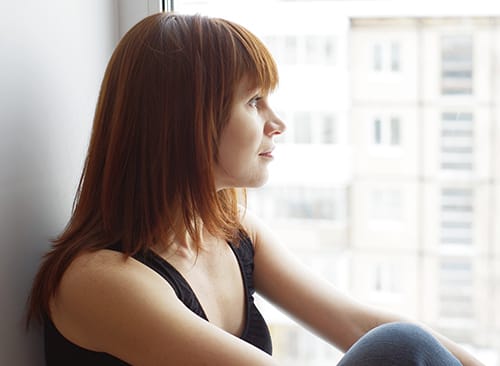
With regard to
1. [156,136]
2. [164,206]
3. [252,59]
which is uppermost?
[252,59]

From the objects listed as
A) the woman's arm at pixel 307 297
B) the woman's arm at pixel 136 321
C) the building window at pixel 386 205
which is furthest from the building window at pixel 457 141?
the woman's arm at pixel 136 321

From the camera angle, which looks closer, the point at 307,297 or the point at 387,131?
the point at 307,297

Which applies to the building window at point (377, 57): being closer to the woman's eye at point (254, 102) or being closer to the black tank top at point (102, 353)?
the woman's eye at point (254, 102)

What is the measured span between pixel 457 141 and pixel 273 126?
18.4 inches

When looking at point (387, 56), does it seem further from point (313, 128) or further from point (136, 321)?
point (136, 321)

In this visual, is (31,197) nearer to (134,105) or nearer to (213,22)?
(134,105)

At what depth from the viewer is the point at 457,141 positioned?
1357 millimetres

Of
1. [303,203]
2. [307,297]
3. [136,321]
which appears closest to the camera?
[136,321]

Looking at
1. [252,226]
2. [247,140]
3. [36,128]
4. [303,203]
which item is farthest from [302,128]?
[36,128]

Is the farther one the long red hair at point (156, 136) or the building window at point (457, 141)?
the building window at point (457, 141)

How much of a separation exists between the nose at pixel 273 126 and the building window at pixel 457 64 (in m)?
0.43

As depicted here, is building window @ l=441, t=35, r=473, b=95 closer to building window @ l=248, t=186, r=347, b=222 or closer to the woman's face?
building window @ l=248, t=186, r=347, b=222

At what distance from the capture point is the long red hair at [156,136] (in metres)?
0.98

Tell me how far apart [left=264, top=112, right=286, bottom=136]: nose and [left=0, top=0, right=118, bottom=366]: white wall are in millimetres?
346
